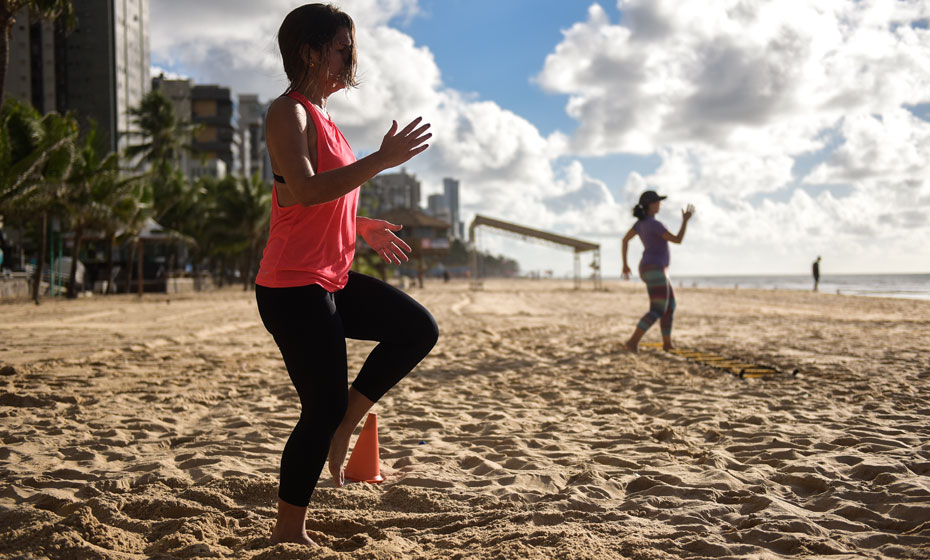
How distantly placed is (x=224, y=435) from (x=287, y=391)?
136cm

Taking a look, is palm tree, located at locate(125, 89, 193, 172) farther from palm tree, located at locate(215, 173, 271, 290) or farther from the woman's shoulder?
the woman's shoulder

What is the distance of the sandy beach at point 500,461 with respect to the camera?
1968mm

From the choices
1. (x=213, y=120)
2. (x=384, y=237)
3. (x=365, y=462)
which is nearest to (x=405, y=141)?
(x=384, y=237)

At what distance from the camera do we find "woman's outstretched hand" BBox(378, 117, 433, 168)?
1.78 m

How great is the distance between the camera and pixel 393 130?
1824 mm

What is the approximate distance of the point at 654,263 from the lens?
6.78 metres

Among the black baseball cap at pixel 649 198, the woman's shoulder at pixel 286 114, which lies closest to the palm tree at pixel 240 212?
the black baseball cap at pixel 649 198

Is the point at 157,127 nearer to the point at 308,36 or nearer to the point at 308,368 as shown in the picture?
the point at 308,36

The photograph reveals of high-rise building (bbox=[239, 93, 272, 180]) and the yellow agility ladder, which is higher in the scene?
high-rise building (bbox=[239, 93, 272, 180])

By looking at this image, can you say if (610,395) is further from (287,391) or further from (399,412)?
(287,391)

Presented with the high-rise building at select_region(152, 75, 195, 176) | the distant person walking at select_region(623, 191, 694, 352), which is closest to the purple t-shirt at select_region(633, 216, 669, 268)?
the distant person walking at select_region(623, 191, 694, 352)

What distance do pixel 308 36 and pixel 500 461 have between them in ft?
6.67

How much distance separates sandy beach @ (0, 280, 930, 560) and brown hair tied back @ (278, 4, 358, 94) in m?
1.44

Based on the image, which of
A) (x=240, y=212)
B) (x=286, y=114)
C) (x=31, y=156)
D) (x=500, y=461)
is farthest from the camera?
(x=240, y=212)
